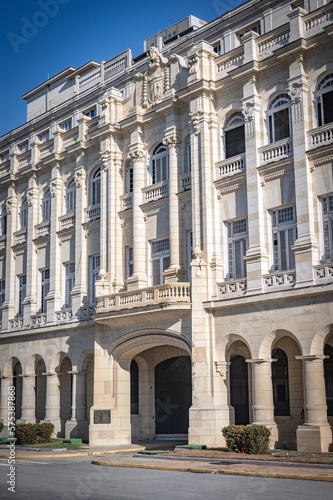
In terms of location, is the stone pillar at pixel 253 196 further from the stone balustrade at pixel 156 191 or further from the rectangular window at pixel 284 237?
the stone balustrade at pixel 156 191

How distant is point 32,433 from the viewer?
35469mm

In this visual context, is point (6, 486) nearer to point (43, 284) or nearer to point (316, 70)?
point (316, 70)

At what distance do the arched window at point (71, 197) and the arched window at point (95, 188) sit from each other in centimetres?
200

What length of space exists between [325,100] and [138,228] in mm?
11629

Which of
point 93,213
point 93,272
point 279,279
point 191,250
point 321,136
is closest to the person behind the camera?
point 321,136

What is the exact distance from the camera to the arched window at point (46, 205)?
4412cm

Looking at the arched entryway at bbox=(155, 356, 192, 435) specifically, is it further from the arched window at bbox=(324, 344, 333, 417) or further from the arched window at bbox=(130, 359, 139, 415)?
the arched window at bbox=(324, 344, 333, 417)

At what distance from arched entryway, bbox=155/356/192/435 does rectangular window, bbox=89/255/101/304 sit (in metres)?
5.34

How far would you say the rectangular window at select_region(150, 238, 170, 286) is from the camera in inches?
Answer: 1383

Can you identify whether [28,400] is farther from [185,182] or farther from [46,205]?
[185,182]

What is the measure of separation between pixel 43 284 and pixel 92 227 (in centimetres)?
616

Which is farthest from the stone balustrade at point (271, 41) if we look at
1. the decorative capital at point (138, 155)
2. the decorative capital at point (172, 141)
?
the decorative capital at point (138, 155)

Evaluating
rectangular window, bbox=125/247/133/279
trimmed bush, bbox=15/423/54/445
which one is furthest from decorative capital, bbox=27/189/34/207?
trimmed bush, bbox=15/423/54/445

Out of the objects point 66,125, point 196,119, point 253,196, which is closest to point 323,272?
point 253,196
